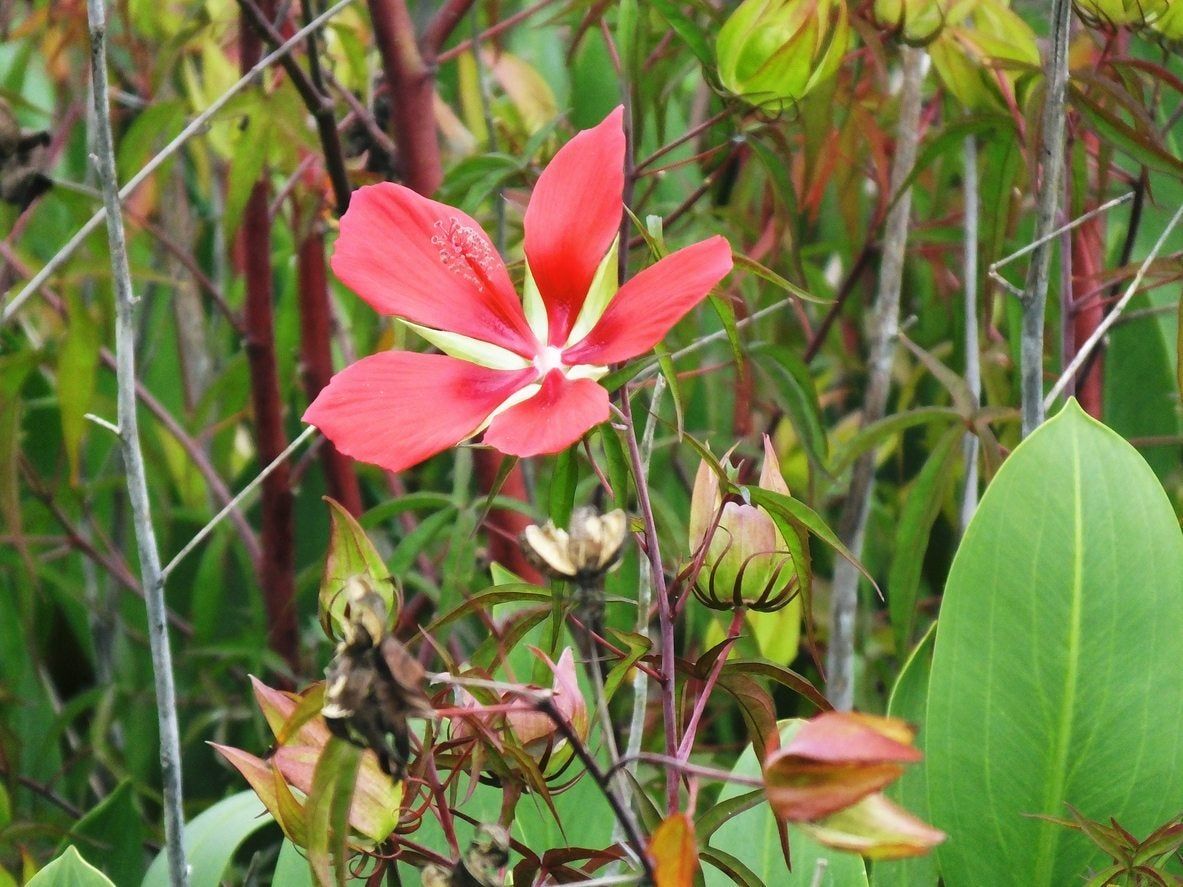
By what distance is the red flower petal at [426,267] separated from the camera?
0.40m

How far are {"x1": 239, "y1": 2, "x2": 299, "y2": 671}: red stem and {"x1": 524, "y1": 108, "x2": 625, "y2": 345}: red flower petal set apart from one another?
45 centimetres

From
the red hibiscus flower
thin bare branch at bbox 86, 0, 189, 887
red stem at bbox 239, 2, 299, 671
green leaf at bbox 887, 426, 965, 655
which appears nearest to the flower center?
the red hibiscus flower

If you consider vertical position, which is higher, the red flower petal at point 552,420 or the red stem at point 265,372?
the red flower petal at point 552,420

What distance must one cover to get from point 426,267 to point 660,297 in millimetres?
97

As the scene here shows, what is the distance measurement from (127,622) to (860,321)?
67 centimetres

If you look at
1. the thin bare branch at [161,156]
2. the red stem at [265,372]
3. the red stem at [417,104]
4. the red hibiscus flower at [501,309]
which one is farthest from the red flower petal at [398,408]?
the red stem at [265,372]

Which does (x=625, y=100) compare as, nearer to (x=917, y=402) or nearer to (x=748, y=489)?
(x=748, y=489)

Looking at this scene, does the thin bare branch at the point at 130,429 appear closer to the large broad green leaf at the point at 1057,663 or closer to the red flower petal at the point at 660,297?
the red flower petal at the point at 660,297

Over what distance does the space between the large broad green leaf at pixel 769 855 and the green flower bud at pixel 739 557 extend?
0.40 feet

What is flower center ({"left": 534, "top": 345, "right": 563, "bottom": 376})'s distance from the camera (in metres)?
0.41

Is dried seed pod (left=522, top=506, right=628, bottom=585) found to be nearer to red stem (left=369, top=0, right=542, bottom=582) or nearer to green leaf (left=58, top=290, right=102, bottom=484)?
red stem (left=369, top=0, right=542, bottom=582)

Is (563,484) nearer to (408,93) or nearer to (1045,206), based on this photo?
(1045,206)

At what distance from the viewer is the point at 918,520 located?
0.59 m

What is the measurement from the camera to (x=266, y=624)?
98 cm
